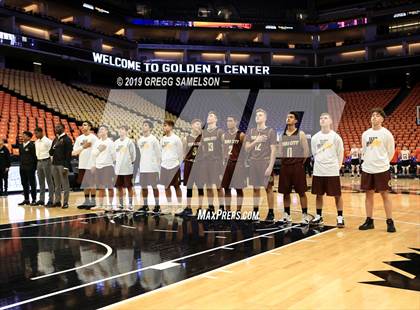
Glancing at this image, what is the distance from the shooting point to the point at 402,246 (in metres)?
5.28

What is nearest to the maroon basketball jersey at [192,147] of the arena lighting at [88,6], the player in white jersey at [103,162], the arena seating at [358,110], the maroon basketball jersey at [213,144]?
the maroon basketball jersey at [213,144]

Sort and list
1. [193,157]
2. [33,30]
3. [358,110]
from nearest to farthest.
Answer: [193,157] → [33,30] → [358,110]

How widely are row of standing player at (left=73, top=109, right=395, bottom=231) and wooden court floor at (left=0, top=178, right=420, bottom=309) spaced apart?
762mm

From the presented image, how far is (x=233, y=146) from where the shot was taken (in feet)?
24.8

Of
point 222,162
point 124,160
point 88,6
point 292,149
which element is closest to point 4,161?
point 124,160

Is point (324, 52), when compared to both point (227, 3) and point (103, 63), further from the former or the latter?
point (103, 63)

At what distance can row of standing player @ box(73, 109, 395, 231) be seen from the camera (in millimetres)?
6504

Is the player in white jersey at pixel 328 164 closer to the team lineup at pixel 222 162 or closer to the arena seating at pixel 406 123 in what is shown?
the team lineup at pixel 222 162

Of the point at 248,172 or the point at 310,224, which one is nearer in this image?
the point at 310,224

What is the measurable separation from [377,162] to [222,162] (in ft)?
8.29

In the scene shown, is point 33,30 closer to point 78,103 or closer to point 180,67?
point 78,103

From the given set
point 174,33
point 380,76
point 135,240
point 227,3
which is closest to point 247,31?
point 227,3

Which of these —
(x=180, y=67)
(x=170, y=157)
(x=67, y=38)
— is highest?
(x=67, y=38)

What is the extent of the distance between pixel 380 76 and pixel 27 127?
26113mm
